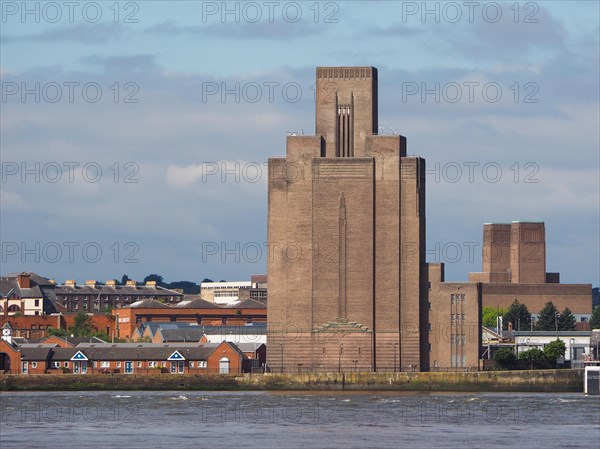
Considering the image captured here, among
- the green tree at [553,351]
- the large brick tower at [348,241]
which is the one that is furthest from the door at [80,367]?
the green tree at [553,351]

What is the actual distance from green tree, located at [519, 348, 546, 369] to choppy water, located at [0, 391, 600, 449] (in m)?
15.3

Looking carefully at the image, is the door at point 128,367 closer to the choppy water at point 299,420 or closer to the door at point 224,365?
the door at point 224,365

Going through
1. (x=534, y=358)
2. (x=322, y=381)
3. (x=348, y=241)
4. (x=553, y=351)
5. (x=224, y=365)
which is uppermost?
(x=348, y=241)

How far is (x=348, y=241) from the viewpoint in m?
165

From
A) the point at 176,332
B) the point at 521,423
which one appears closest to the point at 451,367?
the point at 176,332

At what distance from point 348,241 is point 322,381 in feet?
48.9

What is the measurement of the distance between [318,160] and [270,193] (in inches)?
254

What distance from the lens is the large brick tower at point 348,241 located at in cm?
16438

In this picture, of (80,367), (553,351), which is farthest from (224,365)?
(553,351)

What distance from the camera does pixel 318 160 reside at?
16462cm

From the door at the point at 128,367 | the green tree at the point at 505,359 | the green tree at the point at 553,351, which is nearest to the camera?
the green tree at the point at 505,359

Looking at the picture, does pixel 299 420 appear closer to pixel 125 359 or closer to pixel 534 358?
pixel 534 358

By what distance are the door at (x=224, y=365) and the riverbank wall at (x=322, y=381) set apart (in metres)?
6.03

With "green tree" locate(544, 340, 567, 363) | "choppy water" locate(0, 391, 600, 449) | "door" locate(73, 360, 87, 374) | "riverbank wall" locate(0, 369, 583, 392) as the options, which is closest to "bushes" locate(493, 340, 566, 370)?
"green tree" locate(544, 340, 567, 363)
